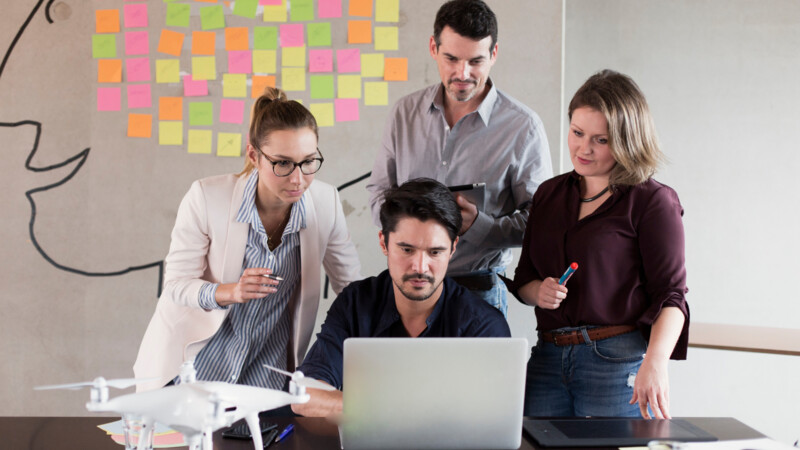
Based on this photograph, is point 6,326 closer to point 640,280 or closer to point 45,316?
point 45,316

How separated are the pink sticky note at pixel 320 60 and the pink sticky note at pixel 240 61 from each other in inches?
9.3

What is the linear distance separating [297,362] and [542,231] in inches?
29.2

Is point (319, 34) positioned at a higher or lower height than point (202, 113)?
higher

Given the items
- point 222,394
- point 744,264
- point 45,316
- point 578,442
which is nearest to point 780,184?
point 744,264

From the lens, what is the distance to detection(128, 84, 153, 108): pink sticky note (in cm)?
282

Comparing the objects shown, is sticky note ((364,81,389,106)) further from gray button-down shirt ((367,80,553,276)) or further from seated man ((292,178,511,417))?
seated man ((292,178,511,417))

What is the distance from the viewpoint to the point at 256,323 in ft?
6.37

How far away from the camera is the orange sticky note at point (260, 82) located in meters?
2.77

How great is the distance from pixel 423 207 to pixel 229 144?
133 centimetres

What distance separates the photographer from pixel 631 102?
5.51 ft

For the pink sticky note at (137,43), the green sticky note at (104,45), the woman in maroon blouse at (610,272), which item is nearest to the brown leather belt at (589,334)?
the woman in maroon blouse at (610,272)

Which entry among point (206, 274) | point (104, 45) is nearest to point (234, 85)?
point (104, 45)

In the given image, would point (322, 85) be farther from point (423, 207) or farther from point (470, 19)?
point (423, 207)

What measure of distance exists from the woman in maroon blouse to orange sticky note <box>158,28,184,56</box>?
1.70 meters
